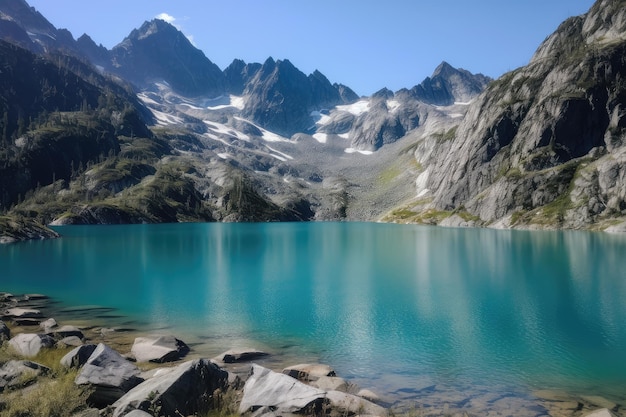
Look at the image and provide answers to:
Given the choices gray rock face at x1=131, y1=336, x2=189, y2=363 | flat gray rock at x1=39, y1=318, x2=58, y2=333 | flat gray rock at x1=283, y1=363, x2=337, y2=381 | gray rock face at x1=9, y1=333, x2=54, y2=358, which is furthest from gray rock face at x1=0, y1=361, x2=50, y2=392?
flat gray rock at x1=39, y1=318, x2=58, y2=333

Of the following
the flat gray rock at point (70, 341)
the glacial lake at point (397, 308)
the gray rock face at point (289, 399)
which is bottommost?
the glacial lake at point (397, 308)

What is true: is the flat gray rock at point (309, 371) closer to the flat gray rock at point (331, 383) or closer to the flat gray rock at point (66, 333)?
the flat gray rock at point (331, 383)

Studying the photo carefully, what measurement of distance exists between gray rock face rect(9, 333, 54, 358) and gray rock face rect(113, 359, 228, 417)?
11042 mm

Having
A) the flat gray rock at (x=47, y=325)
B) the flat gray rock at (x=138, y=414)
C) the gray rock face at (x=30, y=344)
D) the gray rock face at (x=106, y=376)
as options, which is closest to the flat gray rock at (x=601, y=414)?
the flat gray rock at (x=138, y=414)

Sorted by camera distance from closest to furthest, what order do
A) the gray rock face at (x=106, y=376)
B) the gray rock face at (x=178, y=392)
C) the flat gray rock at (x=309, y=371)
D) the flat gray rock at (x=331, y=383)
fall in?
the gray rock face at (x=178, y=392), the gray rock face at (x=106, y=376), the flat gray rock at (x=331, y=383), the flat gray rock at (x=309, y=371)

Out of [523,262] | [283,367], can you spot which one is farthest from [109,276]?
[523,262]

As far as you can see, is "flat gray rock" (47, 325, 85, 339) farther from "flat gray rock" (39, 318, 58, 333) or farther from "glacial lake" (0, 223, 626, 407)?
"glacial lake" (0, 223, 626, 407)

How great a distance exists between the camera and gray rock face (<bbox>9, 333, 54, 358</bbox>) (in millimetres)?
24156

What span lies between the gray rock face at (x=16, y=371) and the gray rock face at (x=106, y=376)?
7.52 ft

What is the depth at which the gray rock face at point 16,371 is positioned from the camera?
17.8m

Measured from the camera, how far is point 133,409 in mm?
15367

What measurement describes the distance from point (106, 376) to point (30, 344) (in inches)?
398

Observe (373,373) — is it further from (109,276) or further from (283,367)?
(109,276)

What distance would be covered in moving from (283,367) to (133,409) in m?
12.4
